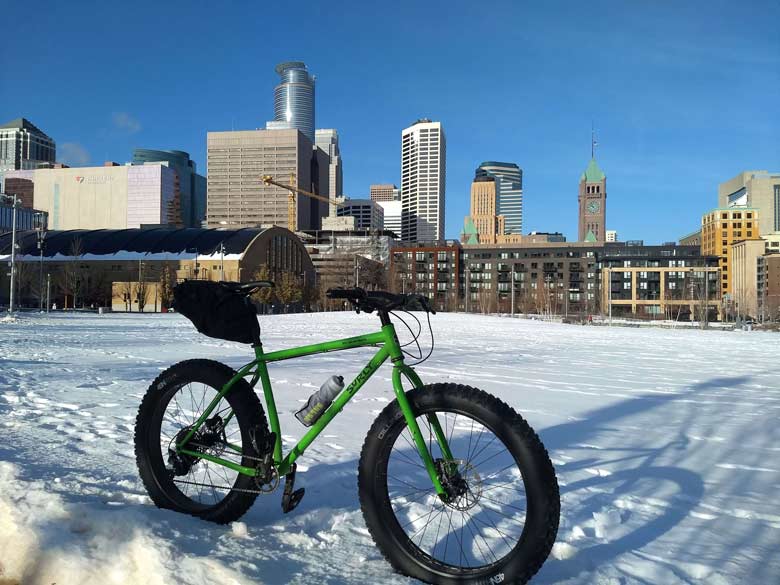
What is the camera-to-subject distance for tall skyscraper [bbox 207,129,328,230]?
19188 cm

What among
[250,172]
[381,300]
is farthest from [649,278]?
[250,172]

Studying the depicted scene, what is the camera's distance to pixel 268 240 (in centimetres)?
7875

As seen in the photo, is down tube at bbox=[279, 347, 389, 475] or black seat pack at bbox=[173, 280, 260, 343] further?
black seat pack at bbox=[173, 280, 260, 343]

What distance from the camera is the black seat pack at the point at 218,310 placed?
2.85 meters

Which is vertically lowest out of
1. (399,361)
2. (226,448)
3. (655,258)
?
(226,448)

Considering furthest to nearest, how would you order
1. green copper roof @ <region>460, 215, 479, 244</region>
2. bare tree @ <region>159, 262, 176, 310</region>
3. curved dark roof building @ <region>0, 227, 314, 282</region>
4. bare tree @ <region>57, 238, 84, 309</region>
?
green copper roof @ <region>460, 215, 479, 244</region> → curved dark roof building @ <region>0, 227, 314, 282</region> → bare tree @ <region>57, 238, 84, 309</region> → bare tree @ <region>159, 262, 176, 310</region>

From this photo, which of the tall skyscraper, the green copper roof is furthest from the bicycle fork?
the tall skyscraper

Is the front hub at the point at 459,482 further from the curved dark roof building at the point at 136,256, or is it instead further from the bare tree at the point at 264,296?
the curved dark roof building at the point at 136,256

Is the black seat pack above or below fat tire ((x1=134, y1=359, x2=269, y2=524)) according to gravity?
above

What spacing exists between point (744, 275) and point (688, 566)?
Answer: 14723cm

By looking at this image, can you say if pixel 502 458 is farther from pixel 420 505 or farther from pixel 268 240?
pixel 268 240

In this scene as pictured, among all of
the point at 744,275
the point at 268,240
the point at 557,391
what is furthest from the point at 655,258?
the point at 557,391

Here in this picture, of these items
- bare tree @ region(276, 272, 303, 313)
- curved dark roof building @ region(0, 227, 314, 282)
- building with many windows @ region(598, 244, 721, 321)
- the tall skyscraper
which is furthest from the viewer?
the tall skyscraper

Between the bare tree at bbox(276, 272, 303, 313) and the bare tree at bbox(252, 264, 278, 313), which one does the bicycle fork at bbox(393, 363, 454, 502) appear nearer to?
the bare tree at bbox(252, 264, 278, 313)
